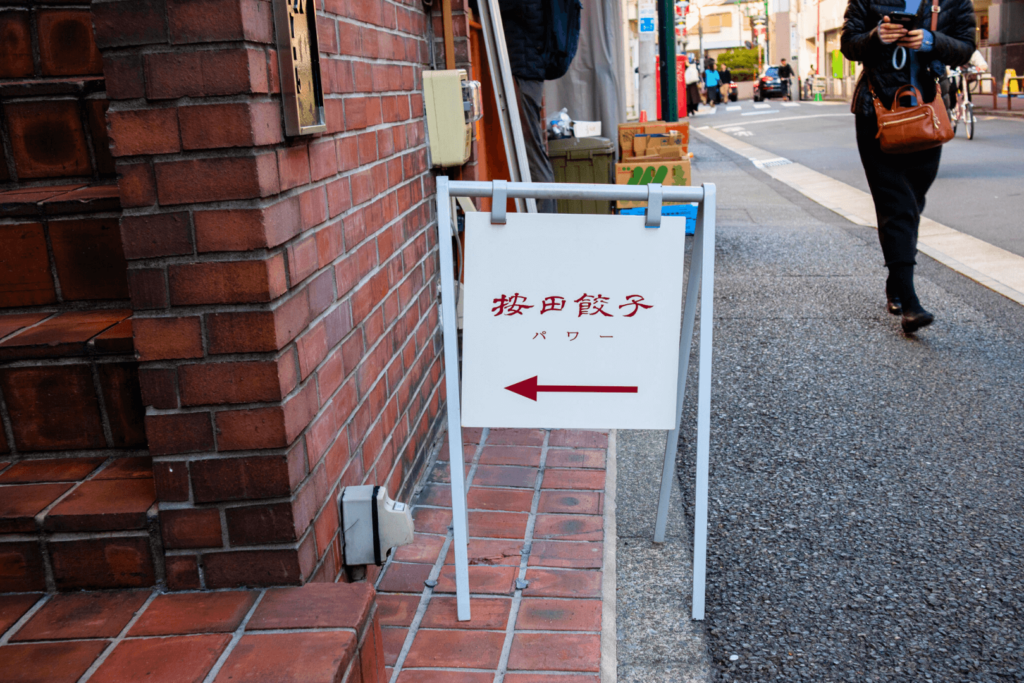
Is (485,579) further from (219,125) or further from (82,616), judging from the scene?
(219,125)

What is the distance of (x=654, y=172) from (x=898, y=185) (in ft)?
8.76

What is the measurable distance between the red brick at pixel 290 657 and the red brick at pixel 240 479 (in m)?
A: 0.27

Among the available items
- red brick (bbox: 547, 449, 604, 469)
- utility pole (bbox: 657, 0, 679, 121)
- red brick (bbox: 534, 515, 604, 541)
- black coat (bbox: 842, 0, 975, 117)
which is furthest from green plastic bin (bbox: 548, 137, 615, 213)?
red brick (bbox: 534, 515, 604, 541)

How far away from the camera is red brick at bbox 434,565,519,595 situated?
2436 millimetres

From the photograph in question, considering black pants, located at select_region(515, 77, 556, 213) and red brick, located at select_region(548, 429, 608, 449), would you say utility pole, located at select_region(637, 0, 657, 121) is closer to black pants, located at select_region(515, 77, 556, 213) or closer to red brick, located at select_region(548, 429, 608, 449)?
black pants, located at select_region(515, 77, 556, 213)

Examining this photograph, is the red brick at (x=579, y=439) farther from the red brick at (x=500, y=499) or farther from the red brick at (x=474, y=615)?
the red brick at (x=474, y=615)

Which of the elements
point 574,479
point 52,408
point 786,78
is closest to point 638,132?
point 574,479

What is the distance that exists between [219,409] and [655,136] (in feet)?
20.6

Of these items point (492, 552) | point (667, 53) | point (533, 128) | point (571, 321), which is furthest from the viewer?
point (667, 53)

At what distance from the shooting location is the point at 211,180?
172 cm

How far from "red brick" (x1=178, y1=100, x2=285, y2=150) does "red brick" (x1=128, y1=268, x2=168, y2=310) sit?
9.8 inches

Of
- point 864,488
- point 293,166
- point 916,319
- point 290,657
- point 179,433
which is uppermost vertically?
point 293,166

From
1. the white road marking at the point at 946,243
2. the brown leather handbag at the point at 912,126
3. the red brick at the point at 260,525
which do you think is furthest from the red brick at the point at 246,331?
the white road marking at the point at 946,243

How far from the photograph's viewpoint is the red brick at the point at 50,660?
164cm
